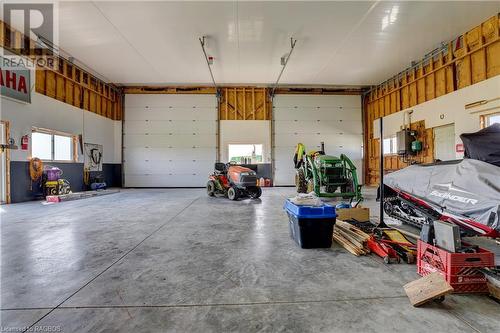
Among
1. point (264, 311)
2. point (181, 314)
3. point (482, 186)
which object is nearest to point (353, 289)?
point (264, 311)

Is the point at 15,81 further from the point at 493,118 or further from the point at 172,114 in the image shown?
the point at 493,118

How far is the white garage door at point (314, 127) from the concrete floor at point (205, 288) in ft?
26.8

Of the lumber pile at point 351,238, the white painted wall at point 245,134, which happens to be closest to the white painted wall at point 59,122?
the white painted wall at point 245,134

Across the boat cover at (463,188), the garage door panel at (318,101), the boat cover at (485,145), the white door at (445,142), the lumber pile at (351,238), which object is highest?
the garage door panel at (318,101)

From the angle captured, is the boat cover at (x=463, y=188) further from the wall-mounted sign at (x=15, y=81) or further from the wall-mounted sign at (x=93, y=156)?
the wall-mounted sign at (x=93, y=156)

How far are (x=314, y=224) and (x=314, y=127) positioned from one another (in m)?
9.20

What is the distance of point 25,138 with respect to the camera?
6559mm

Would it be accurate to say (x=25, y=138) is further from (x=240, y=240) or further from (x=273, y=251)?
(x=273, y=251)

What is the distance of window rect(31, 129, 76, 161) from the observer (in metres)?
7.12

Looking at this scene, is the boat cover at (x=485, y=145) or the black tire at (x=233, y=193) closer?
the boat cover at (x=485, y=145)

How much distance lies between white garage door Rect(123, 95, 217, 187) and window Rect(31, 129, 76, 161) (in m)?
2.68

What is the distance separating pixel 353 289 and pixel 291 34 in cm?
647

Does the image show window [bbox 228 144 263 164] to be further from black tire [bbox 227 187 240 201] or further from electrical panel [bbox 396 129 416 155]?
electrical panel [bbox 396 129 416 155]

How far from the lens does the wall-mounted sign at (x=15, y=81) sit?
5.88 metres
